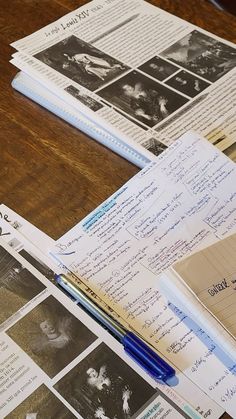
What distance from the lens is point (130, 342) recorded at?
0.60m

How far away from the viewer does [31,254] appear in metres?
0.69

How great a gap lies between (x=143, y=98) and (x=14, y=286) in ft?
1.11

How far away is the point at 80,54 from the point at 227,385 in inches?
21.6

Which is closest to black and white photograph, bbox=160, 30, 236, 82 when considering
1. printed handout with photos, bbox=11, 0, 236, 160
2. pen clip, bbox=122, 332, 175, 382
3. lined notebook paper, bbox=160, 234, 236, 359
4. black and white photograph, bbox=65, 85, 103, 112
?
printed handout with photos, bbox=11, 0, 236, 160

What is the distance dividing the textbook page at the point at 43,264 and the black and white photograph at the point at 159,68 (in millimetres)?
310

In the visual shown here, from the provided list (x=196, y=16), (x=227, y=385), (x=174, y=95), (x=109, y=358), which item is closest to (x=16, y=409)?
(x=109, y=358)

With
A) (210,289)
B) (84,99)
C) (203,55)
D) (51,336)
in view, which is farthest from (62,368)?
(203,55)

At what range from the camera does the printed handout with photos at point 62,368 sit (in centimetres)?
57

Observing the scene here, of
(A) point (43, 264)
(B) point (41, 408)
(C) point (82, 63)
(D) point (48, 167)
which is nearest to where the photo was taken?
(B) point (41, 408)

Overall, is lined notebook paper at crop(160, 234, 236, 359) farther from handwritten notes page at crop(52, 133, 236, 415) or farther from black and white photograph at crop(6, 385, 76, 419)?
black and white photograph at crop(6, 385, 76, 419)

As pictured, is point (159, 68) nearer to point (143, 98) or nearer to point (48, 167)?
point (143, 98)

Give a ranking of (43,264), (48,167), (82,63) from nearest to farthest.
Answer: (43,264), (48,167), (82,63)

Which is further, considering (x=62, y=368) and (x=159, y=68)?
(x=159, y=68)

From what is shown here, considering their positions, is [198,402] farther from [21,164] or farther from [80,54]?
[80,54]
